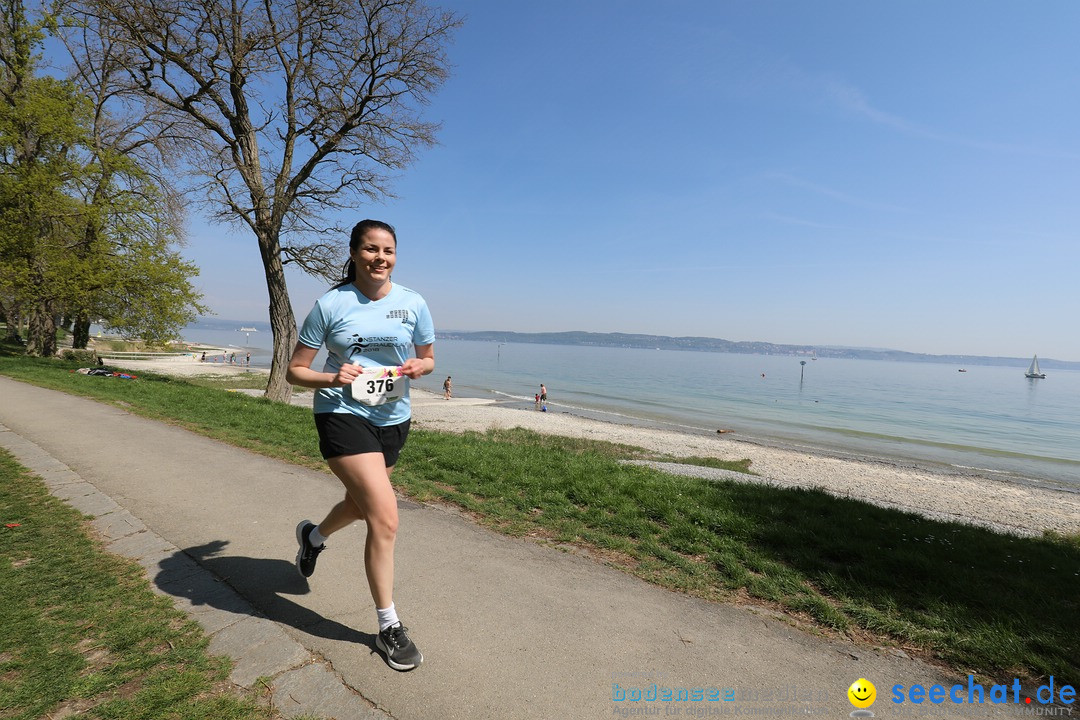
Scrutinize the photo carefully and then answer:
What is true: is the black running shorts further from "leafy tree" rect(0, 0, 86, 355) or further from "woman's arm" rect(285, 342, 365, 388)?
"leafy tree" rect(0, 0, 86, 355)

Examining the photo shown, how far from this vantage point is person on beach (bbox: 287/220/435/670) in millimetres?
2580

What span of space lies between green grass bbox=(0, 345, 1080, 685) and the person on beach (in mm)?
1953

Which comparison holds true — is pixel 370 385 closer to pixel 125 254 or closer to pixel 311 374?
pixel 311 374

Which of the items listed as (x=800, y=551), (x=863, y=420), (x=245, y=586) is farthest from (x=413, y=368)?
(x=863, y=420)

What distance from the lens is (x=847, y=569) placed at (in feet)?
12.3

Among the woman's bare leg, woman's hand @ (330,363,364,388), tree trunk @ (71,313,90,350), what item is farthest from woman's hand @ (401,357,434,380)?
tree trunk @ (71,313,90,350)

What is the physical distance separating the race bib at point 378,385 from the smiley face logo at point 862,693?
8.81 feet

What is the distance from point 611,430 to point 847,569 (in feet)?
62.5

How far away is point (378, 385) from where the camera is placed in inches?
105

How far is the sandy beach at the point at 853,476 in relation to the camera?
11523 mm

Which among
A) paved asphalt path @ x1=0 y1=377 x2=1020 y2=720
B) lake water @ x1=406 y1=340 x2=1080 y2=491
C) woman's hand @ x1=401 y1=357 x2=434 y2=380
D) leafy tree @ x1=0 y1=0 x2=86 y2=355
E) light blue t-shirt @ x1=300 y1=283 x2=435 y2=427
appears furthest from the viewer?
lake water @ x1=406 y1=340 x2=1080 y2=491

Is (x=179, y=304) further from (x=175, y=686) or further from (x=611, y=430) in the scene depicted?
(x=175, y=686)

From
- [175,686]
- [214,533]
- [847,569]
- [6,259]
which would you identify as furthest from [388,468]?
[6,259]

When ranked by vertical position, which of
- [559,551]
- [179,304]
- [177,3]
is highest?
[177,3]
